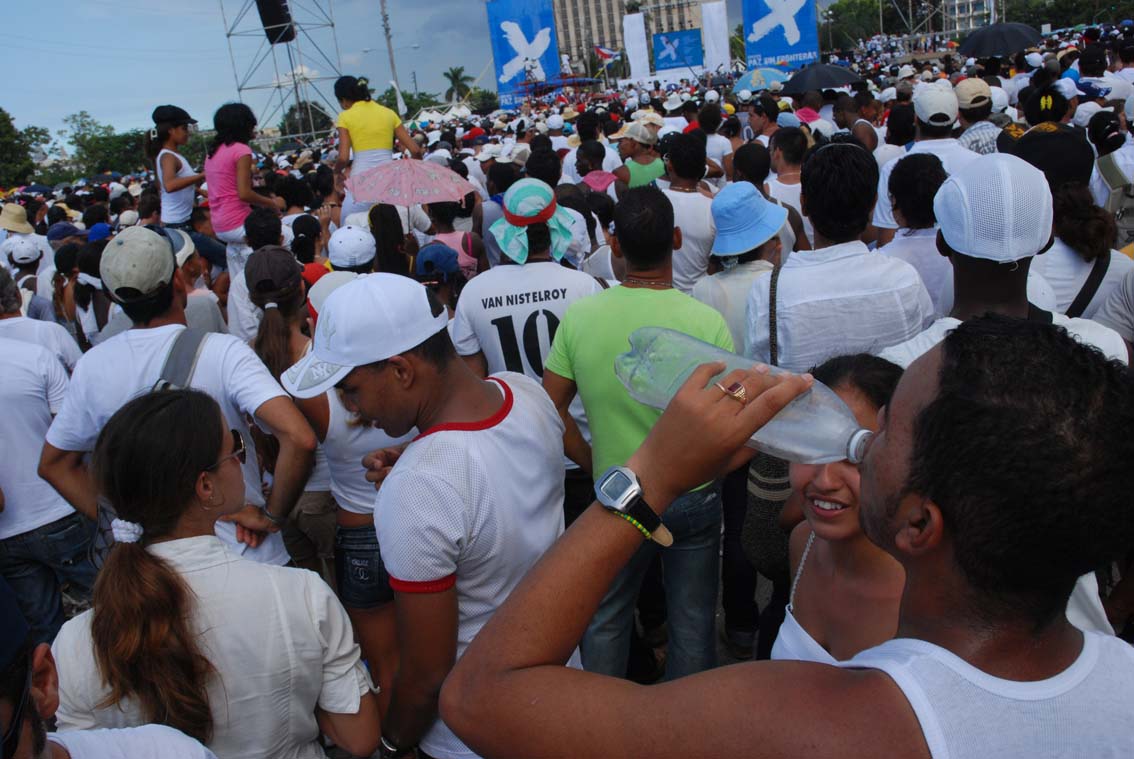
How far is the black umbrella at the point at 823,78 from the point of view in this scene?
1184cm

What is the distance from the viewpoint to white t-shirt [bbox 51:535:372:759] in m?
1.99

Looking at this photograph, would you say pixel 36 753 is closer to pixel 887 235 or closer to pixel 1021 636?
pixel 1021 636

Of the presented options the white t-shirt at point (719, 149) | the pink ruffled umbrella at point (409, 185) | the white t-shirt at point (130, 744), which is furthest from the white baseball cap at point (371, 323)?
the white t-shirt at point (719, 149)

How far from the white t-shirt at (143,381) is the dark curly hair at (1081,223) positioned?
11.1 feet

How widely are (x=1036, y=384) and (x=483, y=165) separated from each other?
1032 cm

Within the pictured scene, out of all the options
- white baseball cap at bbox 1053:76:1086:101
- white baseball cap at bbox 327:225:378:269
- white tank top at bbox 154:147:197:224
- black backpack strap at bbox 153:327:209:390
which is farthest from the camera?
white baseball cap at bbox 1053:76:1086:101

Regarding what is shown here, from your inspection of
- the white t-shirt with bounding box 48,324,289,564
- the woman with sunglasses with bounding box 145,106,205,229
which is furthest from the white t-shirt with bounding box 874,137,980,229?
the woman with sunglasses with bounding box 145,106,205,229

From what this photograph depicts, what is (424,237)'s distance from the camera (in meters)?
7.28

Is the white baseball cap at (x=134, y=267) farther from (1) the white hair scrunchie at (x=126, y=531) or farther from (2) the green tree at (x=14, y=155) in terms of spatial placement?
(2) the green tree at (x=14, y=155)

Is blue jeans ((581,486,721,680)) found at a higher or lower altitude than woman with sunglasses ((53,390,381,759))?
lower

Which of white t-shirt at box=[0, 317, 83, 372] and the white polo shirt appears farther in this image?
white t-shirt at box=[0, 317, 83, 372]

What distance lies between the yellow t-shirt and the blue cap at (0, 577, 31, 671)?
299 inches

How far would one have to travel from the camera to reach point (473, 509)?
216 cm

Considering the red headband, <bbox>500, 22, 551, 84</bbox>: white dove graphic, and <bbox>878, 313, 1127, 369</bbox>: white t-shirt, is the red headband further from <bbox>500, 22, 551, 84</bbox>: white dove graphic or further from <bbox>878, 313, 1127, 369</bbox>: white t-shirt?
<bbox>500, 22, 551, 84</bbox>: white dove graphic
